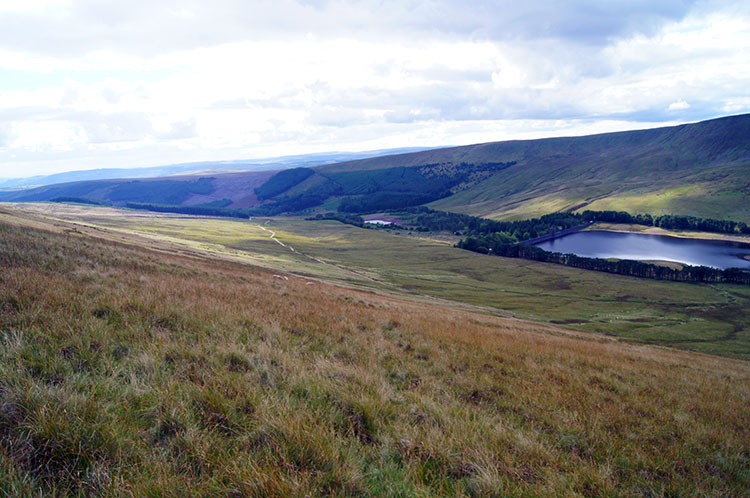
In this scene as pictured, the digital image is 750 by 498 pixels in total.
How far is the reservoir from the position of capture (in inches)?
5408

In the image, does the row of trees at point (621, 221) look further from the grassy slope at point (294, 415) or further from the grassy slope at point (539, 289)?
the grassy slope at point (294, 415)

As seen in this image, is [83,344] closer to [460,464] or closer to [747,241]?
[460,464]

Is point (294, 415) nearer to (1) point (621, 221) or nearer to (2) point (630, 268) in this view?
(2) point (630, 268)

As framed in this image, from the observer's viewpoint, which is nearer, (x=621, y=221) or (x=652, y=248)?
(x=652, y=248)

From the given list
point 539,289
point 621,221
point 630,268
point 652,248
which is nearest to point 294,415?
point 539,289

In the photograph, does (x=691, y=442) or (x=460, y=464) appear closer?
(x=460, y=464)

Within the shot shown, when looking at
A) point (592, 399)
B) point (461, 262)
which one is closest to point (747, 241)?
point (461, 262)

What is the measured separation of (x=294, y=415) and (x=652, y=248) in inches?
7544

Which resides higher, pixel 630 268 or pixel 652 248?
pixel 652 248

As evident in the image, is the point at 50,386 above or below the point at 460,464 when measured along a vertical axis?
above

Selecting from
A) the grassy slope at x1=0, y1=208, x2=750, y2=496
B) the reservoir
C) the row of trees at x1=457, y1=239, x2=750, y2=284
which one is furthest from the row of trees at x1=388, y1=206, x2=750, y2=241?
the grassy slope at x1=0, y1=208, x2=750, y2=496

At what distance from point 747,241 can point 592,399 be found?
216 metres

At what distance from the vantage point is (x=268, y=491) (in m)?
3.37

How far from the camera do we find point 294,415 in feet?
15.8
